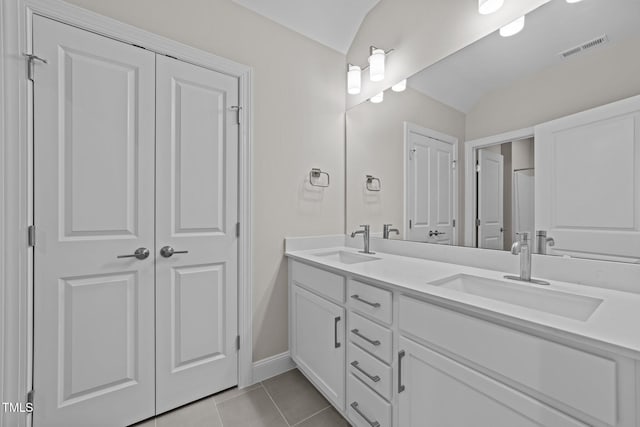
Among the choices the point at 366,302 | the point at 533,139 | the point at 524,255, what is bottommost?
the point at 366,302

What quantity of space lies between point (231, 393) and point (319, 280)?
0.94 metres

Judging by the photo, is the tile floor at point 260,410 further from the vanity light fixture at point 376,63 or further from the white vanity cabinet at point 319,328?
the vanity light fixture at point 376,63

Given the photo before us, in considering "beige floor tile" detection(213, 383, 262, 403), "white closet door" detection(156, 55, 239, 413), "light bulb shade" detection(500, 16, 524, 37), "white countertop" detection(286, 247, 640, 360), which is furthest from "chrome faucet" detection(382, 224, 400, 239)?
"beige floor tile" detection(213, 383, 262, 403)

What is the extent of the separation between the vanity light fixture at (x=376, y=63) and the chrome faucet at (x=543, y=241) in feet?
4.74

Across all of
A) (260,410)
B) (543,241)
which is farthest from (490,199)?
(260,410)

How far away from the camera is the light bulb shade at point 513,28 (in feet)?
4.31

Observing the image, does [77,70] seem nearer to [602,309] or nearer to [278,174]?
[278,174]

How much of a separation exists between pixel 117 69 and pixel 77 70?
17 centimetres

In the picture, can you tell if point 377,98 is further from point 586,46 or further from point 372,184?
point 586,46

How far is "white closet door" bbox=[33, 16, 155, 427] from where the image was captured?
1.29m

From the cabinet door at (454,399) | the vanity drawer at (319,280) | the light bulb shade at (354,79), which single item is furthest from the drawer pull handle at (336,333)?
the light bulb shade at (354,79)

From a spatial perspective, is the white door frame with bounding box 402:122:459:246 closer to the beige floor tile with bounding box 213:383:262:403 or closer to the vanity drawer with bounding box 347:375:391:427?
the vanity drawer with bounding box 347:375:391:427

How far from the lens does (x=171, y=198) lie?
160 centimetres

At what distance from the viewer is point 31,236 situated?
1259 mm
